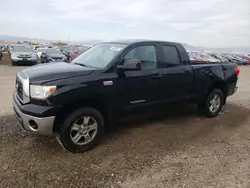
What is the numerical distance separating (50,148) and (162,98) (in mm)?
2234

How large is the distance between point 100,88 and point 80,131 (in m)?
0.73

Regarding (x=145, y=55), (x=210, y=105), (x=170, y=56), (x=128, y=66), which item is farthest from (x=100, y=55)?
(x=210, y=105)

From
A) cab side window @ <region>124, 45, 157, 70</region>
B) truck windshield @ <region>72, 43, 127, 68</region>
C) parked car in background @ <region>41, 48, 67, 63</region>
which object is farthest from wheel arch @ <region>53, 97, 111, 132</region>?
parked car in background @ <region>41, 48, 67, 63</region>

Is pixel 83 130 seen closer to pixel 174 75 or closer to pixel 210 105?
pixel 174 75

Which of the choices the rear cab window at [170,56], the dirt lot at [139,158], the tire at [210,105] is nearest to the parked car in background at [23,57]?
the dirt lot at [139,158]

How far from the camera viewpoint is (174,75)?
17.2ft

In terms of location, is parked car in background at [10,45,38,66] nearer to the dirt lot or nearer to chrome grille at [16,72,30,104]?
the dirt lot

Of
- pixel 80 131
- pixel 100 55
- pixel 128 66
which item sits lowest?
pixel 80 131

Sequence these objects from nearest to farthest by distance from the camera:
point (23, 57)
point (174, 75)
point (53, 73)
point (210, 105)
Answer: point (53, 73) → point (174, 75) → point (210, 105) → point (23, 57)

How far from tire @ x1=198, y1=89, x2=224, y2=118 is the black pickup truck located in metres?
0.39

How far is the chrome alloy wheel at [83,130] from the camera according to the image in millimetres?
4078

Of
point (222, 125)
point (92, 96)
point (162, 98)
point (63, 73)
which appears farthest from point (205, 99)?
point (63, 73)

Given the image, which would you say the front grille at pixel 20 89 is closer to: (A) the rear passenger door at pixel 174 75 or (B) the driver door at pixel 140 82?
(B) the driver door at pixel 140 82

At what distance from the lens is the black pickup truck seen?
3.83m
